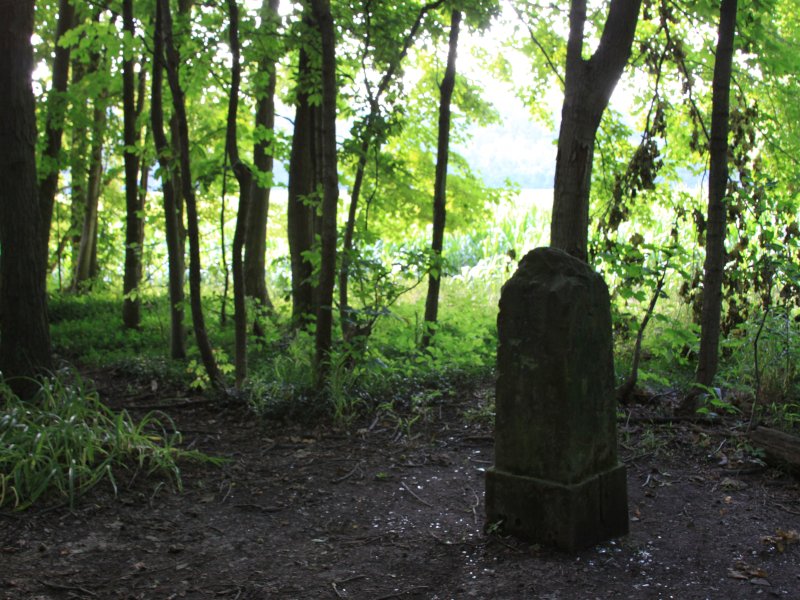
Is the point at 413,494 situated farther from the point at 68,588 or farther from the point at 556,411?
the point at 68,588

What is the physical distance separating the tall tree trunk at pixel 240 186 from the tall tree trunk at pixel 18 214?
1687mm

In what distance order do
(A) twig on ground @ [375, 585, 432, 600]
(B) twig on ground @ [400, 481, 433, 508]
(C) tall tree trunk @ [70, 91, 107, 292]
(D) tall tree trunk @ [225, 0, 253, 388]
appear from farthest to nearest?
1. (C) tall tree trunk @ [70, 91, 107, 292]
2. (D) tall tree trunk @ [225, 0, 253, 388]
3. (B) twig on ground @ [400, 481, 433, 508]
4. (A) twig on ground @ [375, 585, 432, 600]

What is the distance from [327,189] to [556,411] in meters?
3.48

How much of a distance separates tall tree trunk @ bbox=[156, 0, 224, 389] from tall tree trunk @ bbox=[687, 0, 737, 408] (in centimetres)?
455

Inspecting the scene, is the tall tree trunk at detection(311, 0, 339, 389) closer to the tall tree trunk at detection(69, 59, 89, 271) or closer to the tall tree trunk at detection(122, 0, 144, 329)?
the tall tree trunk at detection(122, 0, 144, 329)

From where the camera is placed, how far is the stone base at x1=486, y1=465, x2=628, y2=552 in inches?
141

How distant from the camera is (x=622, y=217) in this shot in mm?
6770

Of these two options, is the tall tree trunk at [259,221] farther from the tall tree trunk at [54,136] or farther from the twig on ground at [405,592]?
the twig on ground at [405,592]

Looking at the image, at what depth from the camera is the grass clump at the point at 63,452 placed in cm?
433

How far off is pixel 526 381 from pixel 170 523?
2268 millimetres

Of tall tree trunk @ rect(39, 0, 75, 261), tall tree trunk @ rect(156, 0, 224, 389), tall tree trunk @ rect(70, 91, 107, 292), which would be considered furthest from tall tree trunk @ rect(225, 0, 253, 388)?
tall tree trunk @ rect(70, 91, 107, 292)

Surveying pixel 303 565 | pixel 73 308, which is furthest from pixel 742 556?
pixel 73 308

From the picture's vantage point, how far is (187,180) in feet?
22.5

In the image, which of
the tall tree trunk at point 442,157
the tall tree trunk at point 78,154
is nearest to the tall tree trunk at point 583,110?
the tall tree trunk at point 442,157
